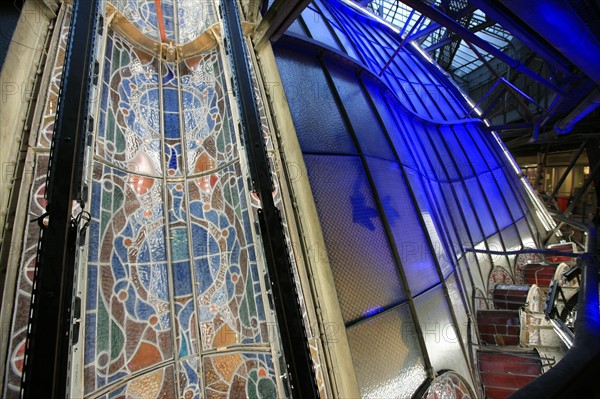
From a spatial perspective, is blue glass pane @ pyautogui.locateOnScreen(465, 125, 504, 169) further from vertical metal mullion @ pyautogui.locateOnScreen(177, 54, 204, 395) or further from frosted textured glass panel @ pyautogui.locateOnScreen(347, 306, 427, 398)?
vertical metal mullion @ pyautogui.locateOnScreen(177, 54, 204, 395)

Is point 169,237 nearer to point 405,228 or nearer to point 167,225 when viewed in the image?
point 167,225

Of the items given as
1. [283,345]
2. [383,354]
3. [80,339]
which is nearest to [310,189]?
[283,345]

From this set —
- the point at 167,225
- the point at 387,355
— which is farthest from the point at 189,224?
the point at 387,355

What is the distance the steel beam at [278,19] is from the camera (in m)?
2.82

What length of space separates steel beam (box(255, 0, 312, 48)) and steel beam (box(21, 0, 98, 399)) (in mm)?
1849

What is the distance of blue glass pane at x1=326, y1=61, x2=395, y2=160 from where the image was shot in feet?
13.1

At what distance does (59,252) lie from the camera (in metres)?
1.44

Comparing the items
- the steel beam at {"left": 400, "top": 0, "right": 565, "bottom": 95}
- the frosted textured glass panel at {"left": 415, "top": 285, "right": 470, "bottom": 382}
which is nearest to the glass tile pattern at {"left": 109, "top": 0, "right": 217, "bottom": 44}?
the steel beam at {"left": 400, "top": 0, "right": 565, "bottom": 95}

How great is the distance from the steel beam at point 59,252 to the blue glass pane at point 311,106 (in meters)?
1.93

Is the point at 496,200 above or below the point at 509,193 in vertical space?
below

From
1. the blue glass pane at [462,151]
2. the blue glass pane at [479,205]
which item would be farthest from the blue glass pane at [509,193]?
the blue glass pane at [479,205]

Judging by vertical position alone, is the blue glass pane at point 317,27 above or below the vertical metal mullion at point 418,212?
above

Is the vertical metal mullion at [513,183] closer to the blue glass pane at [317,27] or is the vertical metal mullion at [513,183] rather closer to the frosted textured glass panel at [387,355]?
the blue glass pane at [317,27]

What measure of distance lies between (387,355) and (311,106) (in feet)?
9.28
